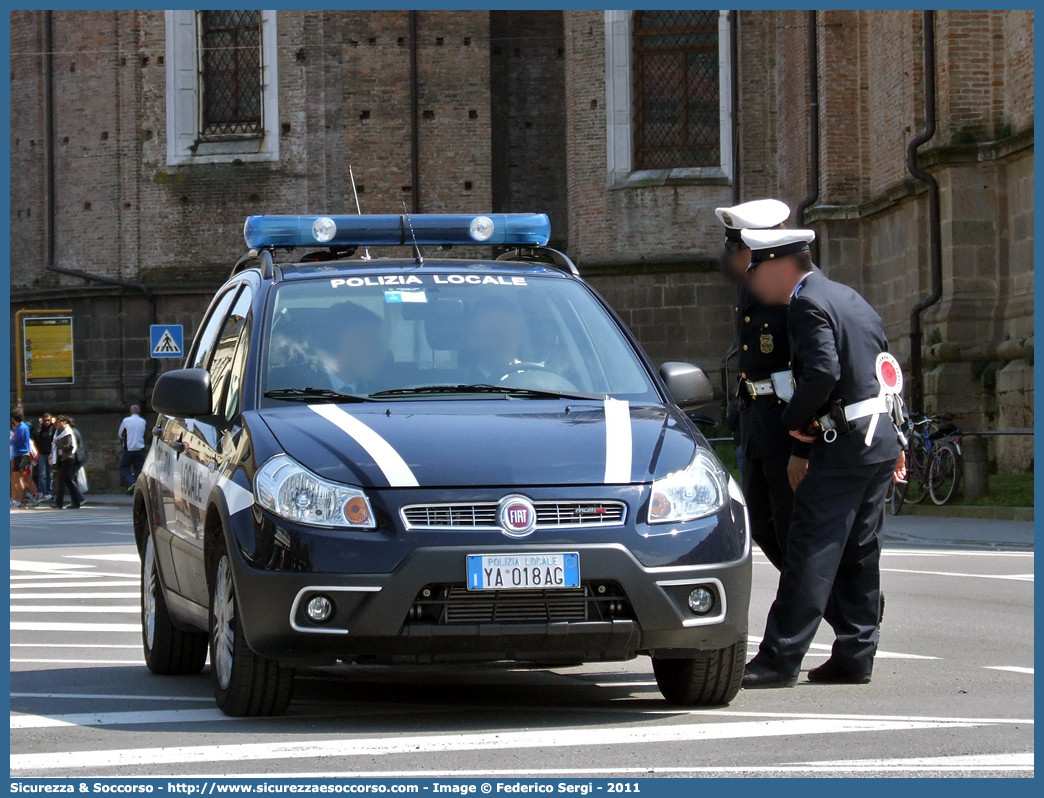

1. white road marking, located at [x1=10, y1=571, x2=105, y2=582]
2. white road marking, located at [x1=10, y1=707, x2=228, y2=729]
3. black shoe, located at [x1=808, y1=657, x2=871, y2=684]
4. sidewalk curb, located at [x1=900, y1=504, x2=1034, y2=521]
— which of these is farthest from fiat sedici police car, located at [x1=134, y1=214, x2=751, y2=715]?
sidewalk curb, located at [x1=900, y1=504, x2=1034, y2=521]

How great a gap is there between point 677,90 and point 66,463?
41.8ft

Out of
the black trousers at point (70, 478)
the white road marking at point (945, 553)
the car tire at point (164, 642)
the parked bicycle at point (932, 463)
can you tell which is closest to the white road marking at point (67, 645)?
the car tire at point (164, 642)

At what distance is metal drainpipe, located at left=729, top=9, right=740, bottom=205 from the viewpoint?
3397 centimetres

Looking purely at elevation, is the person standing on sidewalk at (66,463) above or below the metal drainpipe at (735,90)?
below

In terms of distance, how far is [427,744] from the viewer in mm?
6242

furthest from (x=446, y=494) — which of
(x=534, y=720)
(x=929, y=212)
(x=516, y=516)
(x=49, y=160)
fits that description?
(x=49, y=160)

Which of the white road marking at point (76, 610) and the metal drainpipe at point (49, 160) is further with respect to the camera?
the metal drainpipe at point (49, 160)

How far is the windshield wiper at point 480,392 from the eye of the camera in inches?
292

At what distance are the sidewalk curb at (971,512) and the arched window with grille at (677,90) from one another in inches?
513

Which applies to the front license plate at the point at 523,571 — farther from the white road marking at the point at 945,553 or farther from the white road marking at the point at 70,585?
the white road marking at the point at 945,553

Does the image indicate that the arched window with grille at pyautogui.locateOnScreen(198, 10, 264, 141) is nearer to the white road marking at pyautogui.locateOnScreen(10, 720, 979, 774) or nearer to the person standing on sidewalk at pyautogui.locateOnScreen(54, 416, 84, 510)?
the person standing on sidewalk at pyautogui.locateOnScreen(54, 416, 84, 510)

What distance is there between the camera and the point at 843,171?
3122 centimetres

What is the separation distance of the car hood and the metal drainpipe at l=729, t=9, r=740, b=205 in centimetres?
2724

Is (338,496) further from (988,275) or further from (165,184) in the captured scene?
(165,184)
